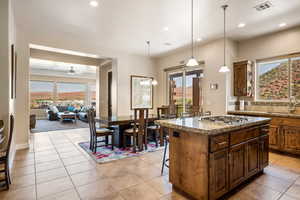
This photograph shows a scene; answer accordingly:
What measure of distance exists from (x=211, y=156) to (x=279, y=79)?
388cm

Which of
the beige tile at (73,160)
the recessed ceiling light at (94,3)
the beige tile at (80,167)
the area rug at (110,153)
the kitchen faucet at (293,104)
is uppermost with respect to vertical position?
A: the recessed ceiling light at (94,3)

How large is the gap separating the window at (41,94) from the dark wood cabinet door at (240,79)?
11.0m

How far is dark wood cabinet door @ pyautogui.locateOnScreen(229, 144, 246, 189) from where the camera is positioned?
82.9 inches

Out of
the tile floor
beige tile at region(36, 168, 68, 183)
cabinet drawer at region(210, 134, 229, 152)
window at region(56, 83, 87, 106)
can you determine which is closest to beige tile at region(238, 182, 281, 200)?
the tile floor

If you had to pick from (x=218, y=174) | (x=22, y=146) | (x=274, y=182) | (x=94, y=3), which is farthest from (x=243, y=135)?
(x=22, y=146)

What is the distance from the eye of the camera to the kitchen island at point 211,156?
1856 millimetres

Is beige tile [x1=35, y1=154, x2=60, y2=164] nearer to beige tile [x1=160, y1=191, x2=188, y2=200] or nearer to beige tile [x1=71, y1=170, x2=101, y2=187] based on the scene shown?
beige tile [x1=71, y1=170, x2=101, y2=187]

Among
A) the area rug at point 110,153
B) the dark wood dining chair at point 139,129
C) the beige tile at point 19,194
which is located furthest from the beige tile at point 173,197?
the dark wood dining chair at point 139,129

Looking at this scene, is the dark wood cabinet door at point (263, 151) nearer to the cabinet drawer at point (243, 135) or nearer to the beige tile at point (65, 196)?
the cabinet drawer at point (243, 135)

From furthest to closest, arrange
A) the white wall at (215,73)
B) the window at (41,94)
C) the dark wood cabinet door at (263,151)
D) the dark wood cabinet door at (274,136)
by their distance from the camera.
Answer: the window at (41,94), the white wall at (215,73), the dark wood cabinet door at (274,136), the dark wood cabinet door at (263,151)

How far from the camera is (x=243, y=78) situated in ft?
15.0

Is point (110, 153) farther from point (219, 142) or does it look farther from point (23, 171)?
point (219, 142)

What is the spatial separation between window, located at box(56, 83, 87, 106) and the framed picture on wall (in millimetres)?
6986

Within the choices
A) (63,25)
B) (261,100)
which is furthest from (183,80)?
(63,25)
